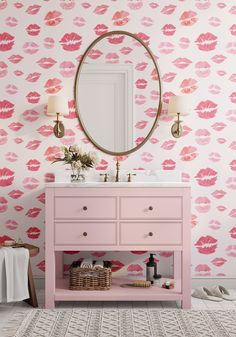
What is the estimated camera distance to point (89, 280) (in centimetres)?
397

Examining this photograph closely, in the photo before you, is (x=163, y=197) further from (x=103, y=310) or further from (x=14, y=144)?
(x=14, y=144)

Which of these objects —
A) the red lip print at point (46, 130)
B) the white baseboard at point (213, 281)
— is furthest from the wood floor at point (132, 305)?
the red lip print at point (46, 130)

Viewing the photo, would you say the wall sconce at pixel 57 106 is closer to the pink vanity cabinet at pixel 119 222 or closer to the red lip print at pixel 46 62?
the red lip print at pixel 46 62

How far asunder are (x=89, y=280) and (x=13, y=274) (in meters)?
0.55

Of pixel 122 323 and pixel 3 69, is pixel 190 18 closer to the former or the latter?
pixel 3 69

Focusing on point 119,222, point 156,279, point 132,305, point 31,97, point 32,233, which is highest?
point 31,97

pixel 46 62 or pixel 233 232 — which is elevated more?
pixel 46 62

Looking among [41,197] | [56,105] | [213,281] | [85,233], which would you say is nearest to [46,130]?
[56,105]

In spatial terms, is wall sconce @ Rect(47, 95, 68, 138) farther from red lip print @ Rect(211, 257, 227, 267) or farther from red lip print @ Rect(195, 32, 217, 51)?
red lip print @ Rect(211, 257, 227, 267)

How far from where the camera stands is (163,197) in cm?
389

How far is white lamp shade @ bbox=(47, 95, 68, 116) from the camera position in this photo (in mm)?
4309

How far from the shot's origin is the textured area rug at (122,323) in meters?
3.35

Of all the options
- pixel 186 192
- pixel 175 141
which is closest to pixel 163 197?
pixel 186 192

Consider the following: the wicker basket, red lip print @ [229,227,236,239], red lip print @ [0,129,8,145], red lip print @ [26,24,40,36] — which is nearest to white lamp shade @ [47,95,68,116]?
red lip print @ [0,129,8,145]
